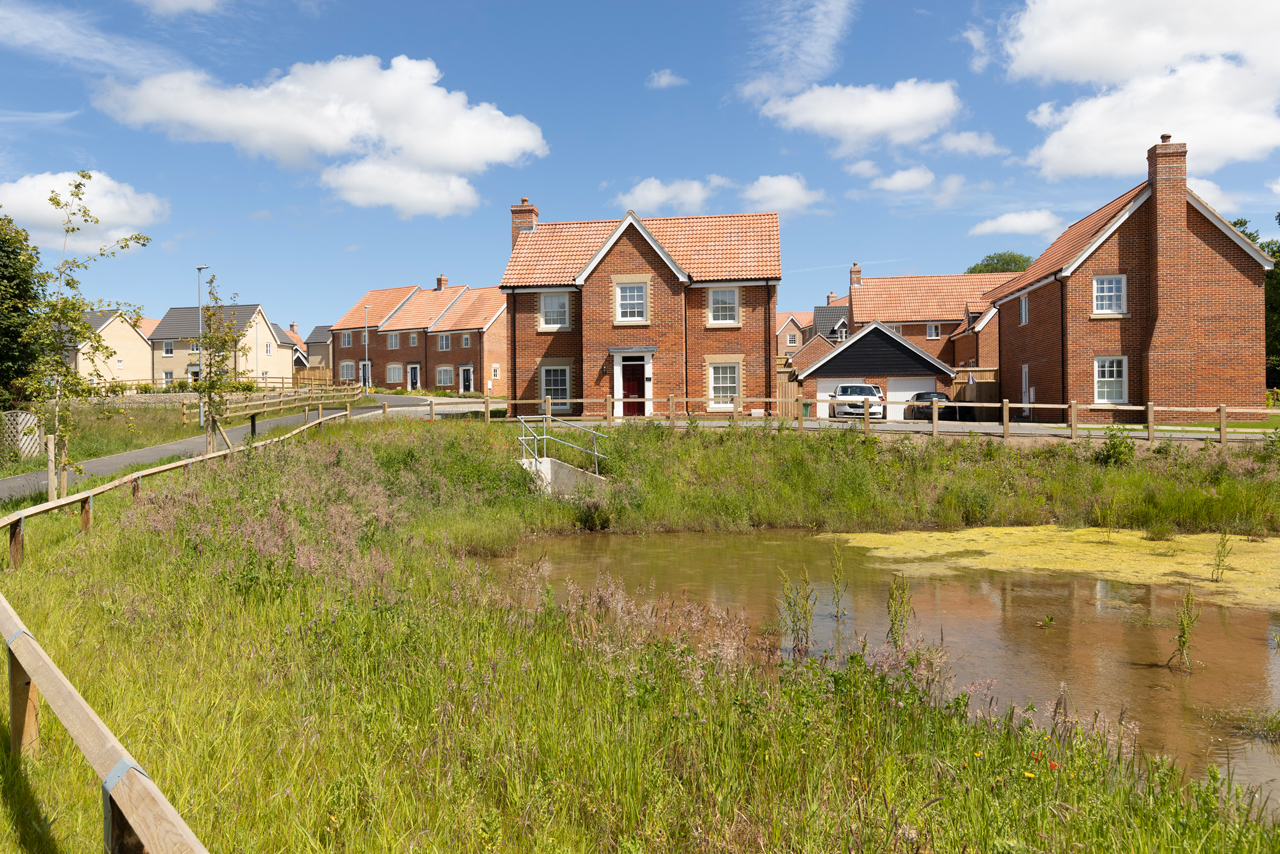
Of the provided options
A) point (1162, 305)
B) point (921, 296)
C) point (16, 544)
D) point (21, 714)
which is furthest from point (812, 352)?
point (21, 714)

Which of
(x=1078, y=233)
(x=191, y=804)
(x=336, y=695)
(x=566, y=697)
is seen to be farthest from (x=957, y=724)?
(x=1078, y=233)

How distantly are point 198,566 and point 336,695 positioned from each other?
4.24 m

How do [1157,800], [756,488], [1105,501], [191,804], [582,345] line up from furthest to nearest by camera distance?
[582,345], [756,488], [1105,501], [1157,800], [191,804]

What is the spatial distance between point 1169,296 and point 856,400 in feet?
42.7

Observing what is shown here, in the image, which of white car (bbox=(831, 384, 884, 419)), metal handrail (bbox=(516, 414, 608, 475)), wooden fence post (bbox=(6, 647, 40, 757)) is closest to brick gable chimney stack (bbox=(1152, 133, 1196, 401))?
white car (bbox=(831, 384, 884, 419))

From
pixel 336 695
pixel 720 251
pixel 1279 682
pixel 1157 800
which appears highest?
pixel 720 251

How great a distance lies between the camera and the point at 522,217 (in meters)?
37.5

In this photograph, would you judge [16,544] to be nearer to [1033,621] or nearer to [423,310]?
[1033,621]

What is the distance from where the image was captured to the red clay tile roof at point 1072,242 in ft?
106

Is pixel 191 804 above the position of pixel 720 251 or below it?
below

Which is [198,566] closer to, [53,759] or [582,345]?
[53,759]

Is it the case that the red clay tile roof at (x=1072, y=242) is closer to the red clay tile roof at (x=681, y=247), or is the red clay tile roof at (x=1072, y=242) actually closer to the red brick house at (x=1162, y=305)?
the red brick house at (x=1162, y=305)

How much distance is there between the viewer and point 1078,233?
35469 mm

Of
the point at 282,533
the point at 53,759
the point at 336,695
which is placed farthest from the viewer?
the point at 282,533
